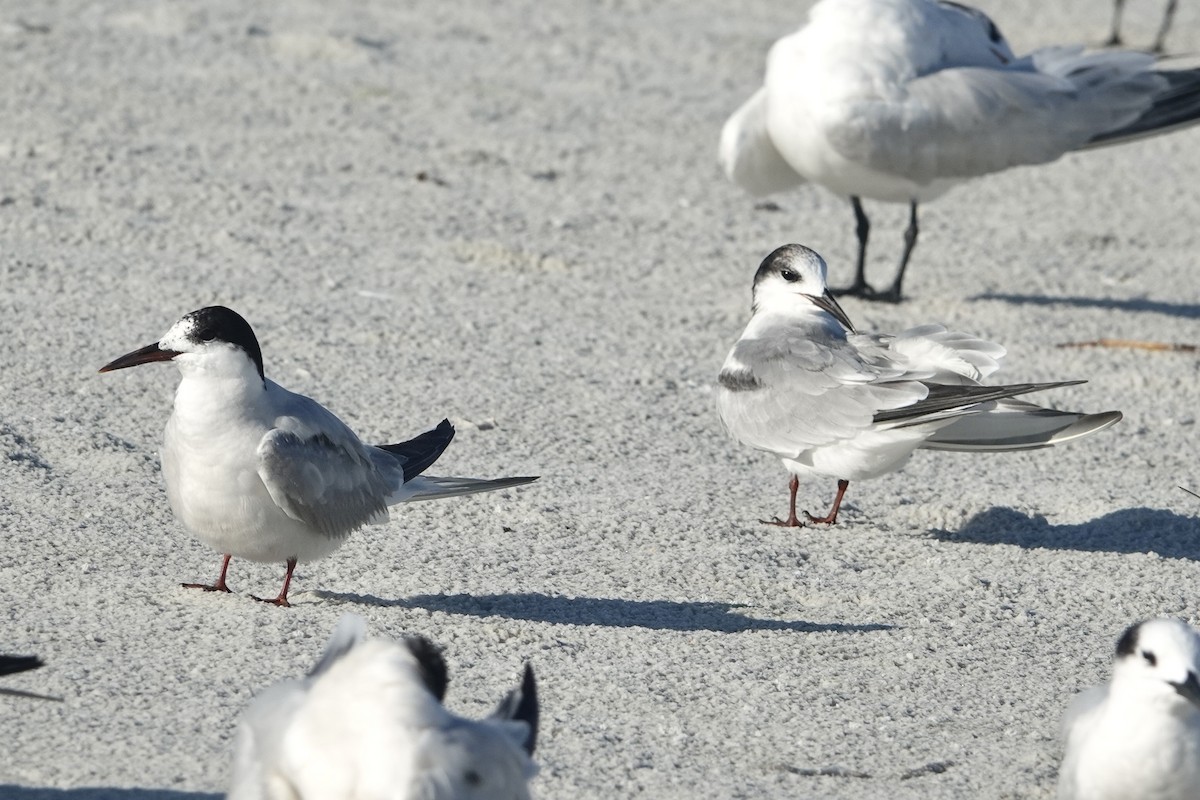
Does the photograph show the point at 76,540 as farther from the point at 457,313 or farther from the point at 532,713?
the point at 457,313

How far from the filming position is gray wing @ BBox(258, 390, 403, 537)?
3814 millimetres

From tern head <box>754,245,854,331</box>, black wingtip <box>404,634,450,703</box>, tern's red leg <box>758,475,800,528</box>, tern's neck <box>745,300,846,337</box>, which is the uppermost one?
black wingtip <box>404,634,450,703</box>

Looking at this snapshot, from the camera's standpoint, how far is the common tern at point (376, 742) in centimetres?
248

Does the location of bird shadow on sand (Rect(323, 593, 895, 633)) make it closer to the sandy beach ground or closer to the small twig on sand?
the sandy beach ground

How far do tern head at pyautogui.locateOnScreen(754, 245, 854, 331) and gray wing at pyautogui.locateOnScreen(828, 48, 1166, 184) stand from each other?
1.63 meters

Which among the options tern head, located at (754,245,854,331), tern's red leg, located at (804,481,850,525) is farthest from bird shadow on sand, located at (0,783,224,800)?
tern head, located at (754,245,854,331)

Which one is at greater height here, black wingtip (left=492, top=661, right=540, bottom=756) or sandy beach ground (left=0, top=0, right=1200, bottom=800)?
black wingtip (left=492, top=661, right=540, bottom=756)

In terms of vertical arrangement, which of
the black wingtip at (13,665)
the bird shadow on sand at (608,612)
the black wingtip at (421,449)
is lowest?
the bird shadow on sand at (608,612)

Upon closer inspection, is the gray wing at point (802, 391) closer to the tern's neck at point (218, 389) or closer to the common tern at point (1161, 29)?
the tern's neck at point (218, 389)

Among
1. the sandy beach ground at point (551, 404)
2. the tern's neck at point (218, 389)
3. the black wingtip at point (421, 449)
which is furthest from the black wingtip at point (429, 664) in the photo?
the black wingtip at point (421, 449)

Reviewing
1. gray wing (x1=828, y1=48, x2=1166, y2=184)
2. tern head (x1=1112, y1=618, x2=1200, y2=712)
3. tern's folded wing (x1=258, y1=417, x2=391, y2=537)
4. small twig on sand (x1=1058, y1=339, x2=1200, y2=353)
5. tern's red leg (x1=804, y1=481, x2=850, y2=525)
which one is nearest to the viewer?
tern head (x1=1112, y1=618, x2=1200, y2=712)

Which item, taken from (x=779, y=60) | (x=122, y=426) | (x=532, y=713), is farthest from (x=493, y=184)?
(x=532, y=713)

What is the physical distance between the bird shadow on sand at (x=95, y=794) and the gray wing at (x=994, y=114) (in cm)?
434

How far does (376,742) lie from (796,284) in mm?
2905
